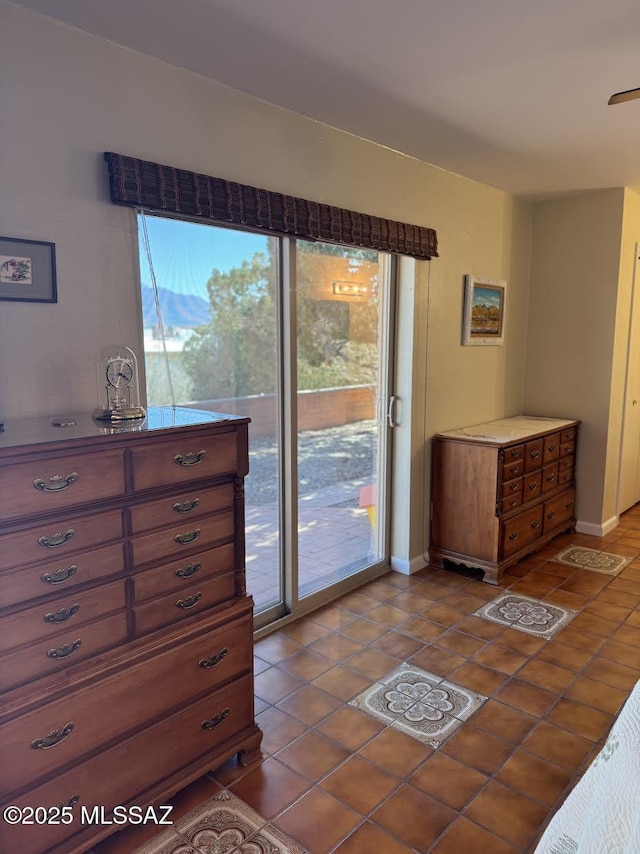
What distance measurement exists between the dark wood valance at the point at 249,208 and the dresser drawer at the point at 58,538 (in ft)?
3.74

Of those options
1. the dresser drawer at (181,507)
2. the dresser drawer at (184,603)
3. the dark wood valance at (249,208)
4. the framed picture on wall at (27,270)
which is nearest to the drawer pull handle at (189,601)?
the dresser drawer at (184,603)

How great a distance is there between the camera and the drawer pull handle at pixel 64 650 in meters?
1.58

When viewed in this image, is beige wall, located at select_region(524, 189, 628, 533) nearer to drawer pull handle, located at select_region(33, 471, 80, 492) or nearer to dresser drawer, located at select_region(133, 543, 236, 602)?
dresser drawer, located at select_region(133, 543, 236, 602)

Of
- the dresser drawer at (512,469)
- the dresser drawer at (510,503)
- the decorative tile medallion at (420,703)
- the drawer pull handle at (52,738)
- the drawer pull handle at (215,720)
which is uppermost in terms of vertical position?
the dresser drawer at (512,469)

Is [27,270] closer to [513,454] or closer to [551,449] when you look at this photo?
[513,454]

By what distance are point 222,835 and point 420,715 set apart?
2.96ft

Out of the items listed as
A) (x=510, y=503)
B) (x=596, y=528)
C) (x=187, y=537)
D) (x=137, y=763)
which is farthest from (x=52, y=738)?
(x=596, y=528)

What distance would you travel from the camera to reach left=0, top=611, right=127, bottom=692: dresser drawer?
151 cm

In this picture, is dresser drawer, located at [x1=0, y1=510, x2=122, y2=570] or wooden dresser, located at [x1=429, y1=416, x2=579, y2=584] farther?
wooden dresser, located at [x1=429, y1=416, x2=579, y2=584]

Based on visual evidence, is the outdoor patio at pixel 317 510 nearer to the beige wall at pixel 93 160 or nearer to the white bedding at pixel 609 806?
the beige wall at pixel 93 160

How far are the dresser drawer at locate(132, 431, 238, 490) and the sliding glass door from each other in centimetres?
61

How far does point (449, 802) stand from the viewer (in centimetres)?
190

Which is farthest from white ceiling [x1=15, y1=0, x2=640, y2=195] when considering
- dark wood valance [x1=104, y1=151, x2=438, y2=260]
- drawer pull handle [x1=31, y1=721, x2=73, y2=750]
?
drawer pull handle [x1=31, y1=721, x2=73, y2=750]

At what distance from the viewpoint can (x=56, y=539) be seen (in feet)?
5.13
